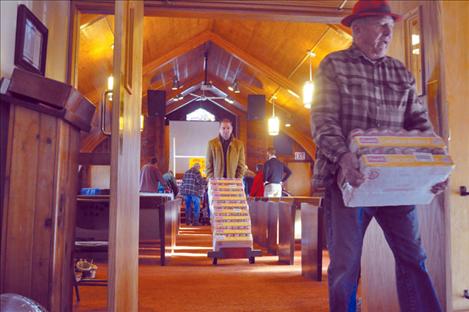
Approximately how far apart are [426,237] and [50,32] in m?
2.45

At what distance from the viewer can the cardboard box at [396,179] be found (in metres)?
1.58

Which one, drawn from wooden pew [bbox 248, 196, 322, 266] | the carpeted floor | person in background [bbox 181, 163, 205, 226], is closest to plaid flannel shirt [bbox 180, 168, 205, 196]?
person in background [bbox 181, 163, 205, 226]

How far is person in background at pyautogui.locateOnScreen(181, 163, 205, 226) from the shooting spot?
10.6 m

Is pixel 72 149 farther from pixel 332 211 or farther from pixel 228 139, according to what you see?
pixel 228 139

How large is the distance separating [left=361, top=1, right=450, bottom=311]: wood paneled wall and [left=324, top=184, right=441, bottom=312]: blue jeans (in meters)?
0.48

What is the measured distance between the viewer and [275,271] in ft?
15.4

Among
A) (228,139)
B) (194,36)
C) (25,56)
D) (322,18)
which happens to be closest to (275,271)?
(228,139)

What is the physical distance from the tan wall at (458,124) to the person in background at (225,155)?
290cm

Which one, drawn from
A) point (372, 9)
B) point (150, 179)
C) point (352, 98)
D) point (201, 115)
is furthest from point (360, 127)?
point (201, 115)

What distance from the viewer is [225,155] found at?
5469 millimetres

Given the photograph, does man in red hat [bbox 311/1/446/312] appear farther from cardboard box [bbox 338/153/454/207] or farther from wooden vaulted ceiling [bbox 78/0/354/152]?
wooden vaulted ceiling [bbox 78/0/354/152]

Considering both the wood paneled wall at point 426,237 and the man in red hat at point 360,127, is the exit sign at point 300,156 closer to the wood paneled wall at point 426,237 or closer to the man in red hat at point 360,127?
the wood paneled wall at point 426,237

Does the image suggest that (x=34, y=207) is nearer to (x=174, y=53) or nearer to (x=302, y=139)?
(x=174, y=53)

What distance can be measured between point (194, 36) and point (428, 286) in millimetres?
9999
